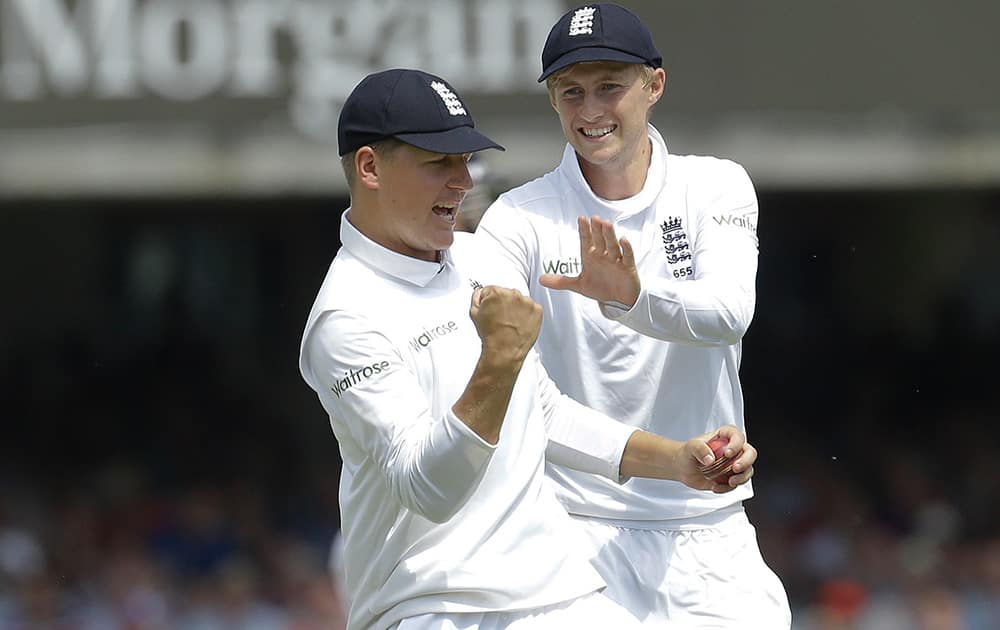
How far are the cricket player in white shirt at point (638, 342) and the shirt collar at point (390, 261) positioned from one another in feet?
1.63

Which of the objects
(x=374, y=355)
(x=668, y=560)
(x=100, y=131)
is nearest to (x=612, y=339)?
(x=668, y=560)

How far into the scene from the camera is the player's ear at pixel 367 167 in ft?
10.5

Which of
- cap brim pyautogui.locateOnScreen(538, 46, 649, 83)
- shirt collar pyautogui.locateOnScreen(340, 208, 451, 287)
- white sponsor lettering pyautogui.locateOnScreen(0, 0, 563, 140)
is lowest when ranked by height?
white sponsor lettering pyautogui.locateOnScreen(0, 0, 563, 140)

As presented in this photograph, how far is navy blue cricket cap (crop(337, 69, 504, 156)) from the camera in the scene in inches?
124

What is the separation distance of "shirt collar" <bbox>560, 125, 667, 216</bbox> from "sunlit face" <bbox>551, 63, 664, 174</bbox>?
6 cm

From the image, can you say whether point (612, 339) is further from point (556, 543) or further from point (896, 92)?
point (896, 92)

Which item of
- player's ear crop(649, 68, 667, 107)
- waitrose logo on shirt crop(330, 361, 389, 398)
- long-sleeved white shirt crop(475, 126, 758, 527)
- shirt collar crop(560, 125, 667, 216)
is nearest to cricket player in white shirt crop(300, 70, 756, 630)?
waitrose logo on shirt crop(330, 361, 389, 398)

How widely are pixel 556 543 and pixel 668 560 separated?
0.68 metres

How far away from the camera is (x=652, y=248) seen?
12.6ft

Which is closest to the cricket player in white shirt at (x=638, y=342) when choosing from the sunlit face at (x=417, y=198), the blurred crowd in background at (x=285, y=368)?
the sunlit face at (x=417, y=198)

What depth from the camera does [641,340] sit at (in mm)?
3807

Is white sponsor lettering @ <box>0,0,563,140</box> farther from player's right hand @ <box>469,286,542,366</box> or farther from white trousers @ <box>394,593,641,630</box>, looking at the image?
player's right hand @ <box>469,286,542,366</box>

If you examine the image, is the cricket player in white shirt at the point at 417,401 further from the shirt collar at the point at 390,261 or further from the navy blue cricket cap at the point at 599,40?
the navy blue cricket cap at the point at 599,40

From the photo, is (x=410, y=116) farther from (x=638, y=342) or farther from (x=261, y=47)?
(x=261, y=47)
